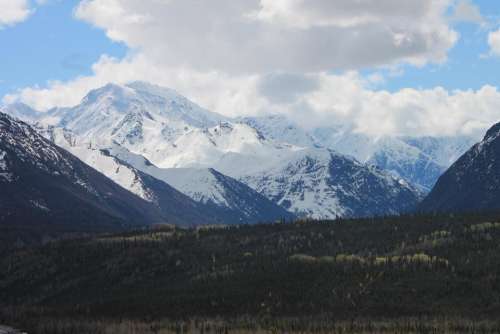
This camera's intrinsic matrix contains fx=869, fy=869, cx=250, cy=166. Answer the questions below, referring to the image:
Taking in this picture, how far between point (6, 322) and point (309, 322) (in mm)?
53873

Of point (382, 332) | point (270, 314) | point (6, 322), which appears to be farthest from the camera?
point (270, 314)

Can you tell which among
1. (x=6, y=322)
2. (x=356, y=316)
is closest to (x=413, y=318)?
(x=356, y=316)

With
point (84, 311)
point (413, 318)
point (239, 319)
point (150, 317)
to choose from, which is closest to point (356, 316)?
point (413, 318)

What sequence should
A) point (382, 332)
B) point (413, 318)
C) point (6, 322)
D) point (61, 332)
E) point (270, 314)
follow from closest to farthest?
point (61, 332), point (382, 332), point (6, 322), point (413, 318), point (270, 314)

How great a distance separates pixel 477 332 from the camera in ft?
443

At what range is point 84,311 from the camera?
199 metres

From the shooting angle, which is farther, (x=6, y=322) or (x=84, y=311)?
(x=84, y=311)

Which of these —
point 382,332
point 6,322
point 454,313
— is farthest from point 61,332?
point 454,313

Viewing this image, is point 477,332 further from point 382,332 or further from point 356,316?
point 356,316

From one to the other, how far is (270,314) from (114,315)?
33.8m

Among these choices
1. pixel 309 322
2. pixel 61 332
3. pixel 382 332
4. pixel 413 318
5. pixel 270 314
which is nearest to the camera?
→ pixel 61 332

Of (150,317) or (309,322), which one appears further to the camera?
(150,317)

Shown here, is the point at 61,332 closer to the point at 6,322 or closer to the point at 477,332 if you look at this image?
the point at 6,322

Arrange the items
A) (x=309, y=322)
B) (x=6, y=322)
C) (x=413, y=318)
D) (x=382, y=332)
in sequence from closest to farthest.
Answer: (x=382, y=332)
(x=6, y=322)
(x=309, y=322)
(x=413, y=318)
